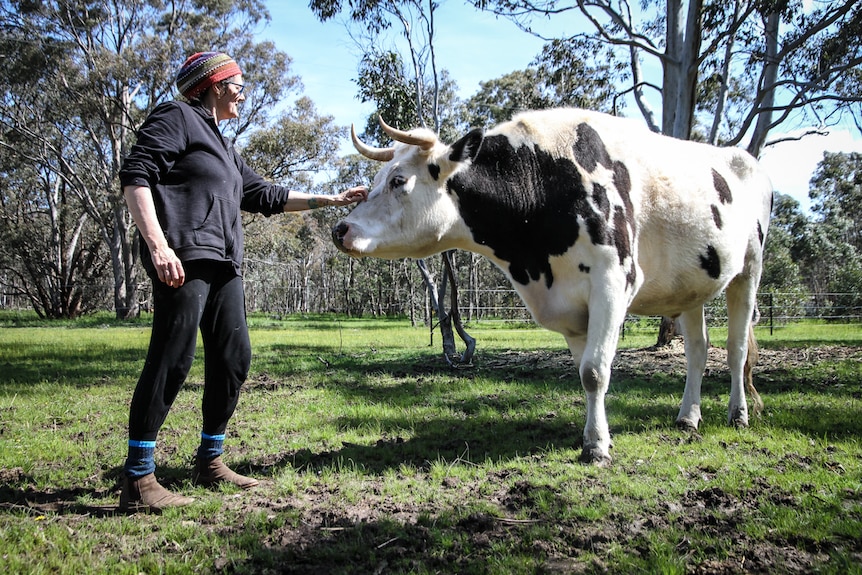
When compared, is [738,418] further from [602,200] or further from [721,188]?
[602,200]

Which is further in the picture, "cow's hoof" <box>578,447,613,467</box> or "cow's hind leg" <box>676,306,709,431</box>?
"cow's hind leg" <box>676,306,709,431</box>

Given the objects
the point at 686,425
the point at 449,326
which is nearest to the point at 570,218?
the point at 686,425

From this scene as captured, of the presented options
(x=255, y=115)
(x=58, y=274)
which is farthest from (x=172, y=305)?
(x=58, y=274)

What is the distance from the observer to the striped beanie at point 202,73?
324 cm

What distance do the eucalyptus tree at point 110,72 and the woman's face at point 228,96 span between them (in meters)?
24.0

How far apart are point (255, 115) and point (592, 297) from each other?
26328 millimetres

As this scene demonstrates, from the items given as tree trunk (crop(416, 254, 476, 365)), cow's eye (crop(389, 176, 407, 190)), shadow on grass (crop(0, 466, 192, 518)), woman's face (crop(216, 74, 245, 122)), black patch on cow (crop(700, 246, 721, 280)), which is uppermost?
woman's face (crop(216, 74, 245, 122))

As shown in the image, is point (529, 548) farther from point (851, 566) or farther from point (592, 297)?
point (592, 297)

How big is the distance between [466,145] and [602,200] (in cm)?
93

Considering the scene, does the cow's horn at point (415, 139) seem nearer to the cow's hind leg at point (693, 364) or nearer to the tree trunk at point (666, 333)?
the cow's hind leg at point (693, 364)

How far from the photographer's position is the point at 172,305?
9.75ft

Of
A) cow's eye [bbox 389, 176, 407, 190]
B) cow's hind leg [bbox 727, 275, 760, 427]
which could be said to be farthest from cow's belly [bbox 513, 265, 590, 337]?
cow's hind leg [bbox 727, 275, 760, 427]

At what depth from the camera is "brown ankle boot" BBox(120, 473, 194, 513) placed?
298 cm

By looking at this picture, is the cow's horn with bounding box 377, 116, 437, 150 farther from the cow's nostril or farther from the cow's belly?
the cow's belly
